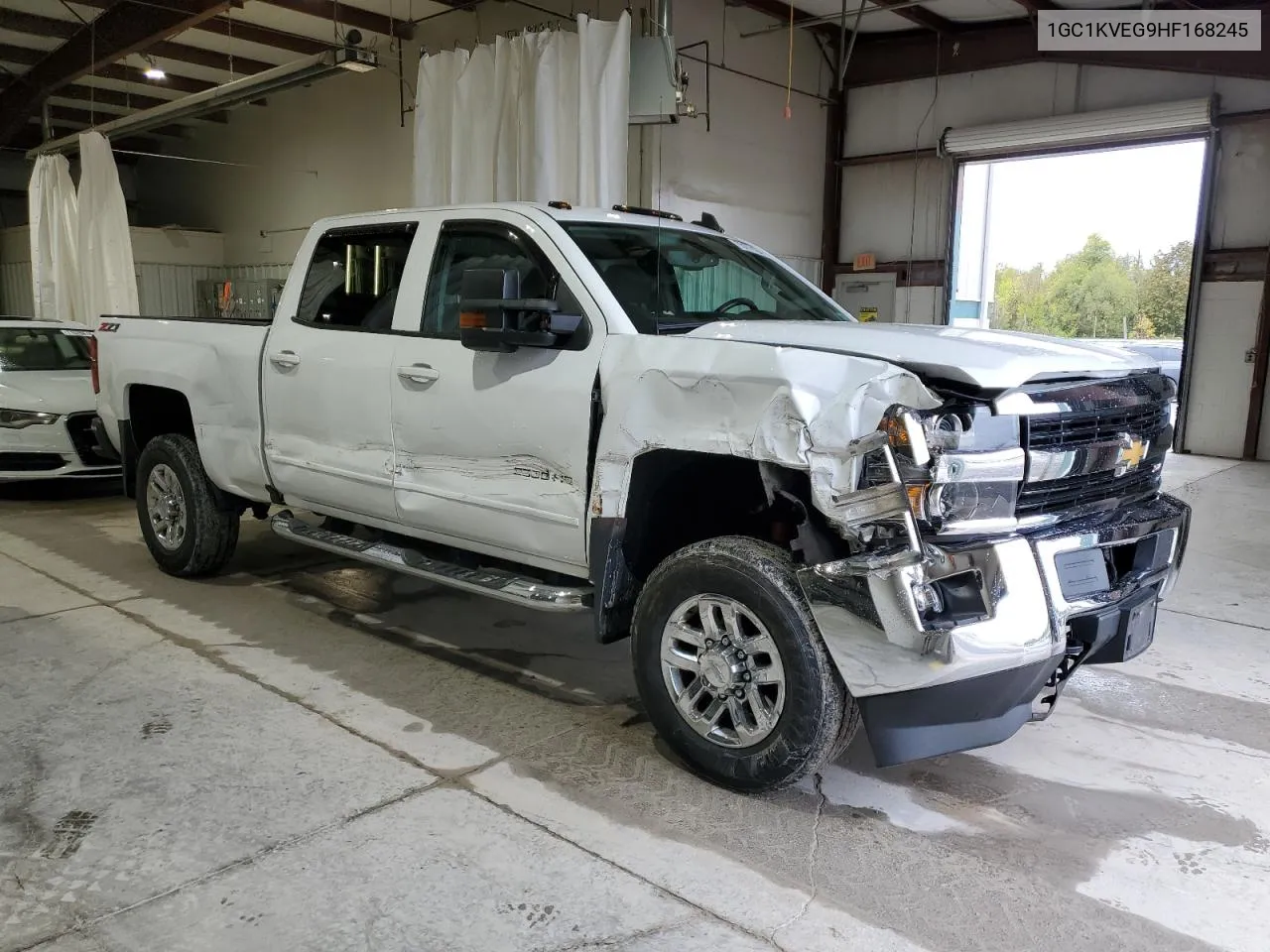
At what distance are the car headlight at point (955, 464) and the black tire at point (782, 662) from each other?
1.49ft

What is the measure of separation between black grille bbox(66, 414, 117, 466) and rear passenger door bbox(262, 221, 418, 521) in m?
4.02

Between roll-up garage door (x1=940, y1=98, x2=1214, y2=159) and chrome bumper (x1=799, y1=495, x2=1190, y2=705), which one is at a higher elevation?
roll-up garage door (x1=940, y1=98, x2=1214, y2=159)

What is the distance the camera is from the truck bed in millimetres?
4727

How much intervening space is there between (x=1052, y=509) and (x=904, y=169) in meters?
11.8

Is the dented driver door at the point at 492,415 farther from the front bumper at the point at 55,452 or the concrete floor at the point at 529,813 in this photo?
the front bumper at the point at 55,452

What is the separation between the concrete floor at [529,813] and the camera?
2395 millimetres

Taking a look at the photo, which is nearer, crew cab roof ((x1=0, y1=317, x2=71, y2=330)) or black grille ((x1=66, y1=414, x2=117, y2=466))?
black grille ((x1=66, y1=414, x2=117, y2=466))

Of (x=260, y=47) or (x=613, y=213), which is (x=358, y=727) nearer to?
(x=613, y=213)

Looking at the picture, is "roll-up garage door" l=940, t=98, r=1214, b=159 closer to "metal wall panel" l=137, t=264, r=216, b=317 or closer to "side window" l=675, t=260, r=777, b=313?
"side window" l=675, t=260, r=777, b=313

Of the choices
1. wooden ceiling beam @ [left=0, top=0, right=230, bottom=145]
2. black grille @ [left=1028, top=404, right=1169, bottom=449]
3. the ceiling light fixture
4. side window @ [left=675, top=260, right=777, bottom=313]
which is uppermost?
wooden ceiling beam @ [left=0, top=0, right=230, bottom=145]

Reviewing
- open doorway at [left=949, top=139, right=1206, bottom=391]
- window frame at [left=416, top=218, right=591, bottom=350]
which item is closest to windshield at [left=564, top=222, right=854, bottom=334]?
window frame at [left=416, top=218, right=591, bottom=350]

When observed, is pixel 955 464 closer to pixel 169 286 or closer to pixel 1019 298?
pixel 1019 298

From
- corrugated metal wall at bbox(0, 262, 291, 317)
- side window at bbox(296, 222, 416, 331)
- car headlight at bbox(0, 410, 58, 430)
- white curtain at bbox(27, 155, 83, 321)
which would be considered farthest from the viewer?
corrugated metal wall at bbox(0, 262, 291, 317)

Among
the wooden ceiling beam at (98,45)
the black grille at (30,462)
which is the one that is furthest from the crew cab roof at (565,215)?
the wooden ceiling beam at (98,45)
